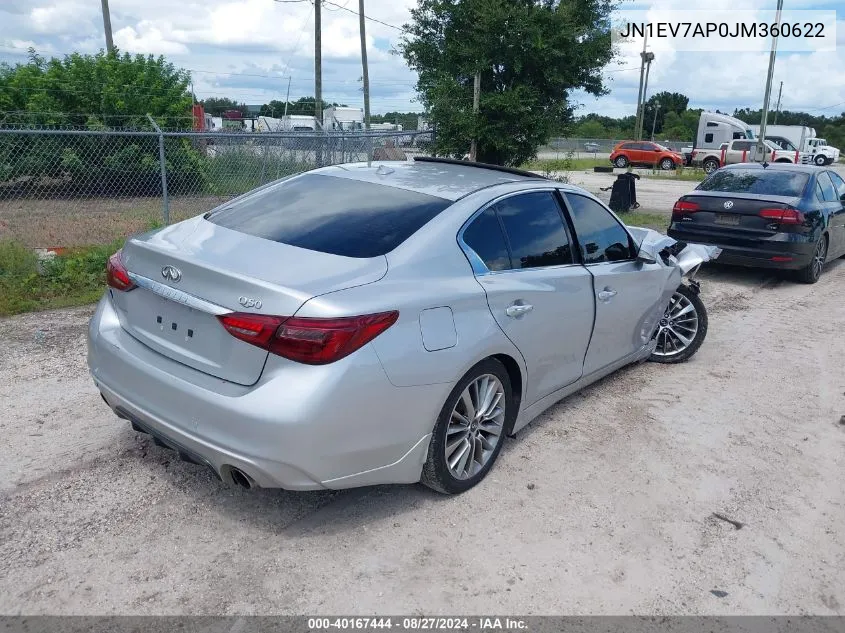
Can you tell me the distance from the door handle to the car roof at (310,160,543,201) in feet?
2.14

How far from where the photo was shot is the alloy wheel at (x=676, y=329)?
6102mm

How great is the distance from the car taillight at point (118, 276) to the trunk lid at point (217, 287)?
0.11ft

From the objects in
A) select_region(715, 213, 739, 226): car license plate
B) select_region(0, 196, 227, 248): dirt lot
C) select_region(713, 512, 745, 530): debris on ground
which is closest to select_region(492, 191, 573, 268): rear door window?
select_region(713, 512, 745, 530): debris on ground

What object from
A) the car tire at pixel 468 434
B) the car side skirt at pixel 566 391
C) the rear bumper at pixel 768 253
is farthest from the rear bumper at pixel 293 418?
the rear bumper at pixel 768 253

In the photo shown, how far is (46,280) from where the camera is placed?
24.1 feet

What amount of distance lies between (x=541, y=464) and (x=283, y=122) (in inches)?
1105

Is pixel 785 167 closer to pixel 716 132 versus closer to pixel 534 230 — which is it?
pixel 534 230

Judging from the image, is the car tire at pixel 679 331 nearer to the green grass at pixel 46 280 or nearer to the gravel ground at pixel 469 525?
the gravel ground at pixel 469 525

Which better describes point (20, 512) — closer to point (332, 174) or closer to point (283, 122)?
point (332, 174)

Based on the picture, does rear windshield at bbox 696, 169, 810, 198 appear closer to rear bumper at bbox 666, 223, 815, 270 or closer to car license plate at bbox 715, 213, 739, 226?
car license plate at bbox 715, 213, 739, 226

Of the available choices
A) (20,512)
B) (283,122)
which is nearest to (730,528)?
(20,512)

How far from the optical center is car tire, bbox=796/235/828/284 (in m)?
9.45

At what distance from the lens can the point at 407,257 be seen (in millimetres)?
3398

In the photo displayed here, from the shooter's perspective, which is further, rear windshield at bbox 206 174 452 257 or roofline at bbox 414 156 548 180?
roofline at bbox 414 156 548 180
